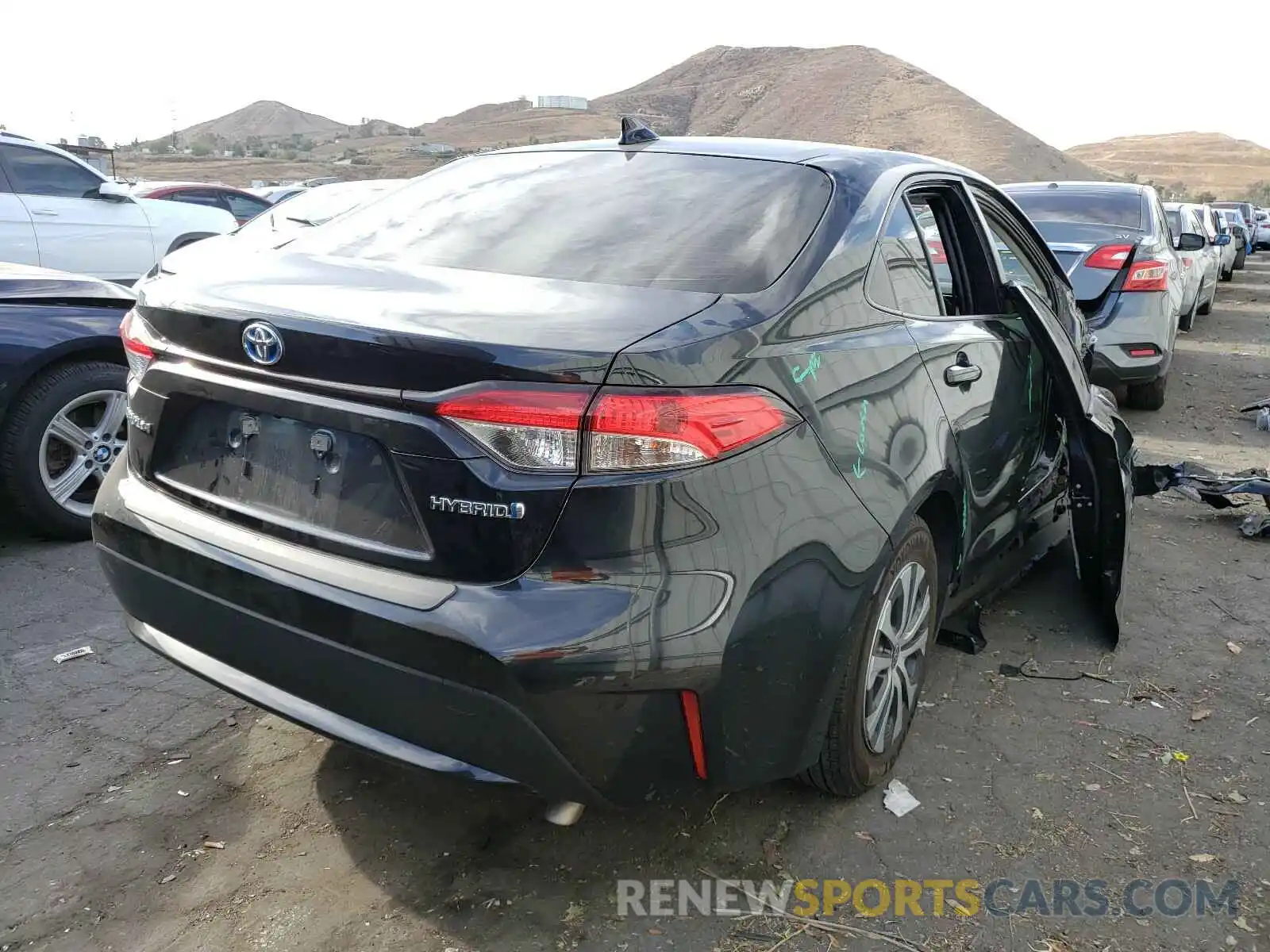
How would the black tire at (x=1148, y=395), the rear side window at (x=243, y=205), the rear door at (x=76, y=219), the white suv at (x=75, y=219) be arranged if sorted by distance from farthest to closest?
the rear side window at (x=243, y=205), the black tire at (x=1148, y=395), the rear door at (x=76, y=219), the white suv at (x=75, y=219)

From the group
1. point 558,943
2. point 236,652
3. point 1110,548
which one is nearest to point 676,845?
point 558,943

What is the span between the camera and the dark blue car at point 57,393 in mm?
4328

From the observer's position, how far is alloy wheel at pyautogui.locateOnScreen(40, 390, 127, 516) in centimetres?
450

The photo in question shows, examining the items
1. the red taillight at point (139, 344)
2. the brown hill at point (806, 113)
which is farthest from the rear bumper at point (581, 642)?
the brown hill at point (806, 113)

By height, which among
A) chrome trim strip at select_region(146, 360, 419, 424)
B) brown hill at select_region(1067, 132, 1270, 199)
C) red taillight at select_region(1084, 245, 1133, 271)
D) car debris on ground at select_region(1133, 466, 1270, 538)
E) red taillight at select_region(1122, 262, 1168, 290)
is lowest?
brown hill at select_region(1067, 132, 1270, 199)

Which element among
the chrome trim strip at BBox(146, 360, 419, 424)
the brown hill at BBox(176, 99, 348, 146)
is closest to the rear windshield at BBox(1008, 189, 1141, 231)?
the chrome trim strip at BBox(146, 360, 419, 424)

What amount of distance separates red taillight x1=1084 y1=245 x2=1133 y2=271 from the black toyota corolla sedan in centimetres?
501

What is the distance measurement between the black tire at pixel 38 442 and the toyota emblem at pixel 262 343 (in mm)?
2750

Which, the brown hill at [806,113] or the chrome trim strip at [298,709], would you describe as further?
the brown hill at [806,113]

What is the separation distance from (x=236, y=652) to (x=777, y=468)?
1.25m

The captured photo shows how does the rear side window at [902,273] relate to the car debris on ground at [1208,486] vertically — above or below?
above

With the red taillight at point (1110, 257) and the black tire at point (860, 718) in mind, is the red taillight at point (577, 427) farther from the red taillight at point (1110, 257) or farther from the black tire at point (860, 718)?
the red taillight at point (1110, 257)

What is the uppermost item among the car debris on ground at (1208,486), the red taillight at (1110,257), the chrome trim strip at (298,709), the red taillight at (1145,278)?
the red taillight at (1110,257)

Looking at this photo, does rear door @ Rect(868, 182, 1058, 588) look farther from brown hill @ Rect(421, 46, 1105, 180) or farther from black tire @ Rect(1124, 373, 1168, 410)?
brown hill @ Rect(421, 46, 1105, 180)
